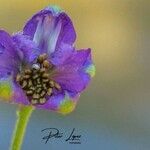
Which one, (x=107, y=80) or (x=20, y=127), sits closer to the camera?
(x=20, y=127)

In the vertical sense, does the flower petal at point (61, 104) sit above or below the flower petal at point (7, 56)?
below

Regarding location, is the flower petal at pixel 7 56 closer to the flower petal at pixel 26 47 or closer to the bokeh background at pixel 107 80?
the flower petal at pixel 26 47

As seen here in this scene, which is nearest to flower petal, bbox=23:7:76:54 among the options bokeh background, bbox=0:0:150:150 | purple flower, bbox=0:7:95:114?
purple flower, bbox=0:7:95:114

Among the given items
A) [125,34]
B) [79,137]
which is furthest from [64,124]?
[125,34]

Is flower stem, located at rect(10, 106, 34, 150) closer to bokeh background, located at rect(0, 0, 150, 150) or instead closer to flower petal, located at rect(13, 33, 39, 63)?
flower petal, located at rect(13, 33, 39, 63)

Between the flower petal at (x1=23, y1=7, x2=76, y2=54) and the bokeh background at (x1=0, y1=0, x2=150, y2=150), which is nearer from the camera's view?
the flower petal at (x1=23, y1=7, x2=76, y2=54)

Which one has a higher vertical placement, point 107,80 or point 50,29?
point 107,80

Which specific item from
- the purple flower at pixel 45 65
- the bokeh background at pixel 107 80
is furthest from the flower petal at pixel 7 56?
the bokeh background at pixel 107 80

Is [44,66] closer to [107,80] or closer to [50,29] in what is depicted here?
[50,29]

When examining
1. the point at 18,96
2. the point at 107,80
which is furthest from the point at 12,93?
the point at 107,80
